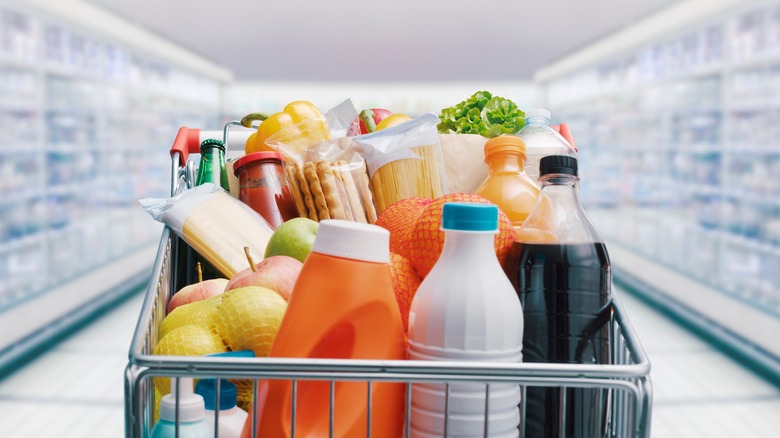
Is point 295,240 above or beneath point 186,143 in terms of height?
beneath

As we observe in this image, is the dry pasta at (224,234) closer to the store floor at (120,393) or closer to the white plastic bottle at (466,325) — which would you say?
the white plastic bottle at (466,325)

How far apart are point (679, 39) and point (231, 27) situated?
19.5 ft

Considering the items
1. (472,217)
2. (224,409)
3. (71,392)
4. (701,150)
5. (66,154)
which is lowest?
(71,392)

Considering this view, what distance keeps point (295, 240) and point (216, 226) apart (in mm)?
181

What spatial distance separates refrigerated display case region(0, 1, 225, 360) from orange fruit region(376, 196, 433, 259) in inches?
157

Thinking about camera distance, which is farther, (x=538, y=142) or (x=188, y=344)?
(x=538, y=142)

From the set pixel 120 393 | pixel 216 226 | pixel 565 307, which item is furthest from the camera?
pixel 120 393

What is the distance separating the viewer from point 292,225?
999 millimetres

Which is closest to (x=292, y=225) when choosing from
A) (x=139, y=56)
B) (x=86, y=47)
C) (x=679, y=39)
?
(x=86, y=47)

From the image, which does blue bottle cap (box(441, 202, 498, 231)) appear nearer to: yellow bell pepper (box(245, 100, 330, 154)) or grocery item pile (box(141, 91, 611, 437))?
grocery item pile (box(141, 91, 611, 437))

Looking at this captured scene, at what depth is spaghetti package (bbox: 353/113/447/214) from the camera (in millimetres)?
1152

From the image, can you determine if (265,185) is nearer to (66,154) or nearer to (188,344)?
(188,344)

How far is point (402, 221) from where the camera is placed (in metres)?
0.95

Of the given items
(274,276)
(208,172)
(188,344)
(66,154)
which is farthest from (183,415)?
(66,154)
